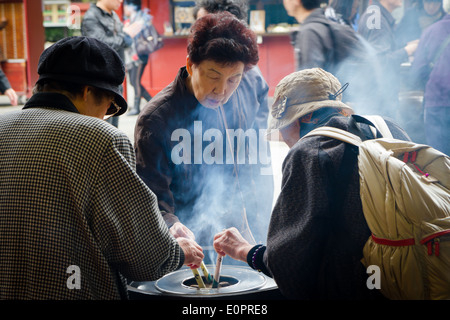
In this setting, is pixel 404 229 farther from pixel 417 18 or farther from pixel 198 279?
pixel 417 18

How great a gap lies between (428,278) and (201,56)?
4.76 ft

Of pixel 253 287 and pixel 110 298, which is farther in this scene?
pixel 253 287

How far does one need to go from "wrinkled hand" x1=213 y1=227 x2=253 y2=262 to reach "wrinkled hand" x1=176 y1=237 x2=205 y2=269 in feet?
0.40

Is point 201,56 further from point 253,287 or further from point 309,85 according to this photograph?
point 253,287

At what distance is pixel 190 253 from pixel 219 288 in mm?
230

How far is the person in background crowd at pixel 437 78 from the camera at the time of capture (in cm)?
444

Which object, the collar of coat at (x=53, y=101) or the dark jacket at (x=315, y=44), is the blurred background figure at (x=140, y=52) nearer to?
the dark jacket at (x=315, y=44)

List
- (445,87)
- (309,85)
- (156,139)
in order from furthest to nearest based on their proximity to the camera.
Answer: (445,87)
(156,139)
(309,85)

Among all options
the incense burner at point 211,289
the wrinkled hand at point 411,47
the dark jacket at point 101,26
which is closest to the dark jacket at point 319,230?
the incense burner at point 211,289

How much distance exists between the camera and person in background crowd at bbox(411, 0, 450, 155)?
175 inches

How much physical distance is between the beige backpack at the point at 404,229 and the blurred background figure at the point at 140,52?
27.3 feet

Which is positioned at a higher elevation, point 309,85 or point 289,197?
point 309,85

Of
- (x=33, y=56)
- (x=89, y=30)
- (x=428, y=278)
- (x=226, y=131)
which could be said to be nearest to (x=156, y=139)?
(x=226, y=131)

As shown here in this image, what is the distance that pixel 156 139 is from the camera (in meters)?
2.48
